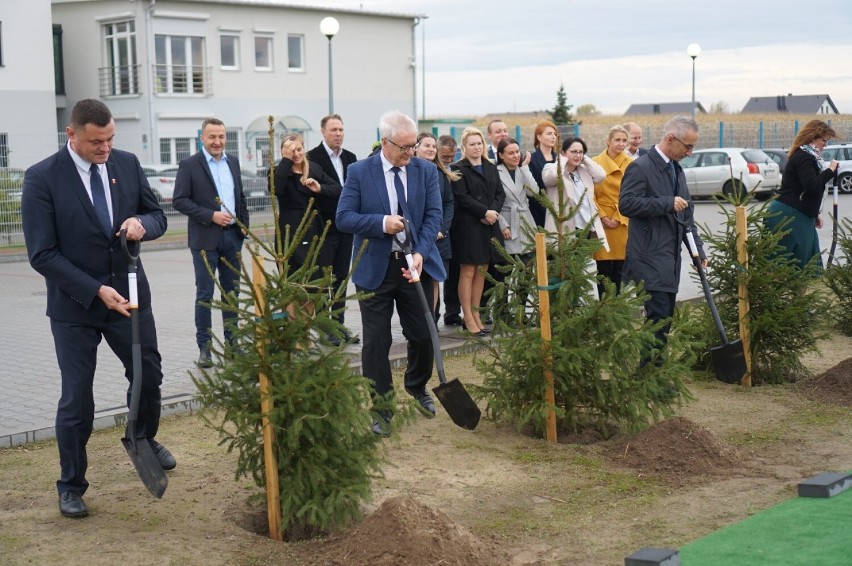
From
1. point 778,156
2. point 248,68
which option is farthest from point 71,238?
point 248,68

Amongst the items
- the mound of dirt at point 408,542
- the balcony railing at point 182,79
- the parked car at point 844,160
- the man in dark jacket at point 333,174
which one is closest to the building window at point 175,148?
the balcony railing at point 182,79

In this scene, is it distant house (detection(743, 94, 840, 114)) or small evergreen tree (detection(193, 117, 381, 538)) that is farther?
distant house (detection(743, 94, 840, 114))

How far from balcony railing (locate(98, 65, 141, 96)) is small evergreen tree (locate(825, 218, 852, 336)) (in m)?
34.9

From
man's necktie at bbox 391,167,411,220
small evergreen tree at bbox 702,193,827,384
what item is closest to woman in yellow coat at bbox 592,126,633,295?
small evergreen tree at bbox 702,193,827,384

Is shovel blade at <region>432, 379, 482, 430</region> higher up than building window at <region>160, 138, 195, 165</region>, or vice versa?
building window at <region>160, 138, 195, 165</region>

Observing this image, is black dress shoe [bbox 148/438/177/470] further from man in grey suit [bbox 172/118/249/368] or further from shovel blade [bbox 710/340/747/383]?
shovel blade [bbox 710/340/747/383]

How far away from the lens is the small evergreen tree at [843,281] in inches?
417

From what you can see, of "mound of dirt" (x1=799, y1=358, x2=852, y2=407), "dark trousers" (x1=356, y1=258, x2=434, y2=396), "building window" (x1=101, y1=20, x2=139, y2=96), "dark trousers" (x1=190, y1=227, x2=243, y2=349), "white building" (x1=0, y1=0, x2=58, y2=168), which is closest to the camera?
"dark trousers" (x1=356, y1=258, x2=434, y2=396)

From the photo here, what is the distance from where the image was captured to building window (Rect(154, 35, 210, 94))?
42.0 metres

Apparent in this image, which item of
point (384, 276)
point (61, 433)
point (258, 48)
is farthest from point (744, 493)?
point (258, 48)

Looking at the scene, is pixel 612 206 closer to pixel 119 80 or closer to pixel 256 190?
pixel 256 190

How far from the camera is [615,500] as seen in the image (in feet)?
19.4

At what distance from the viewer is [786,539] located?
199 inches

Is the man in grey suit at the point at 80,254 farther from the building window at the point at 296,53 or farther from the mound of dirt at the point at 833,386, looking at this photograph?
the building window at the point at 296,53
